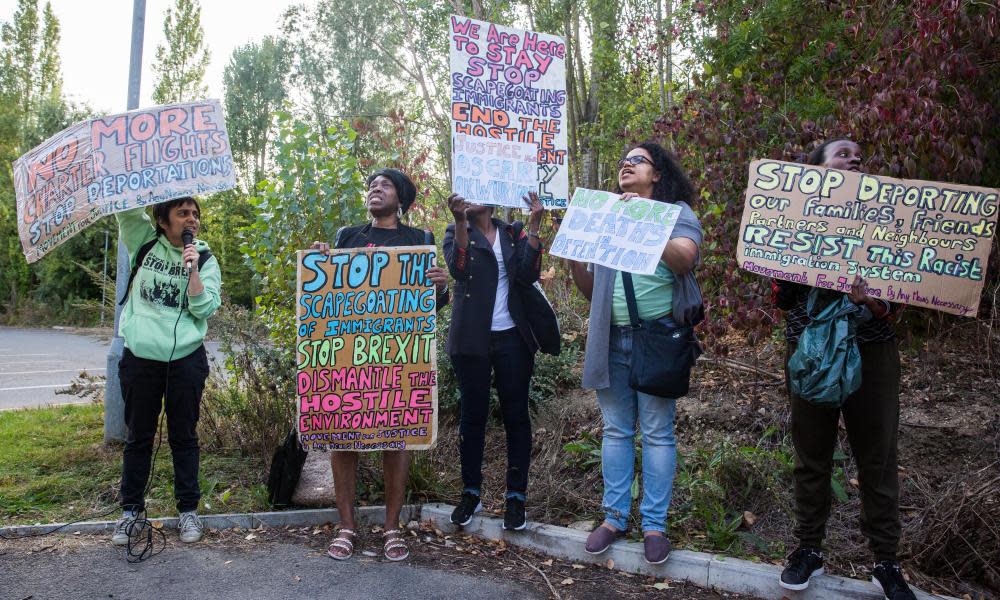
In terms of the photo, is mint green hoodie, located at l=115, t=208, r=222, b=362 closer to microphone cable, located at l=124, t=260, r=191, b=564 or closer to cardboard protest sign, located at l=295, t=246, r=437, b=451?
microphone cable, located at l=124, t=260, r=191, b=564

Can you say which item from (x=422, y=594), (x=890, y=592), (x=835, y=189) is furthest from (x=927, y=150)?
(x=422, y=594)

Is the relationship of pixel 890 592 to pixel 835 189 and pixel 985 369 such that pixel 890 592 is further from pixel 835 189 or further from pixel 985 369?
pixel 985 369

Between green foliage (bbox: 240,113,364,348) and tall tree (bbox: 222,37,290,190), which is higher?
tall tree (bbox: 222,37,290,190)

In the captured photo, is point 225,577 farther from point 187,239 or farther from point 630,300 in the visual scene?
point 630,300

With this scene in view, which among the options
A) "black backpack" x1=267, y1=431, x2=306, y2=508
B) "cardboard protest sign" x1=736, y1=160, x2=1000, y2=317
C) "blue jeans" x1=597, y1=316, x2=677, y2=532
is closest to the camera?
"cardboard protest sign" x1=736, y1=160, x2=1000, y2=317

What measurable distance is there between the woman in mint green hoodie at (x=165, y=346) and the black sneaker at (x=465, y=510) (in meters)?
1.44

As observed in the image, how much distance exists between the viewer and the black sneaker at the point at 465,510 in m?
4.29

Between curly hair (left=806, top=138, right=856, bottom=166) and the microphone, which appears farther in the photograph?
the microphone

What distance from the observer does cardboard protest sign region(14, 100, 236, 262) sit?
4.02m

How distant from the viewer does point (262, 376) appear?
5504 millimetres

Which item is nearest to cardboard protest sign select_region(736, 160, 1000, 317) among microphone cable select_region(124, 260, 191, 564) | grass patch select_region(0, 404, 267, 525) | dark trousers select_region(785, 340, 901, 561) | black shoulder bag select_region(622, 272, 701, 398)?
dark trousers select_region(785, 340, 901, 561)

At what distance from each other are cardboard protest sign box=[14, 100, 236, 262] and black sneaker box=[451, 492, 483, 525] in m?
2.25

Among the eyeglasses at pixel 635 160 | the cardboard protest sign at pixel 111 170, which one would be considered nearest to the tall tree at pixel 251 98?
the cardboard protest sign at pixel 111 170

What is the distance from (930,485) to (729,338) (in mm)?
3052
